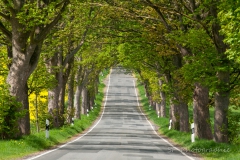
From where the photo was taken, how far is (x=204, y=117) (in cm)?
2555

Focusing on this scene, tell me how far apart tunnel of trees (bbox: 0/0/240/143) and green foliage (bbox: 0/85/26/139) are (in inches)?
1.5

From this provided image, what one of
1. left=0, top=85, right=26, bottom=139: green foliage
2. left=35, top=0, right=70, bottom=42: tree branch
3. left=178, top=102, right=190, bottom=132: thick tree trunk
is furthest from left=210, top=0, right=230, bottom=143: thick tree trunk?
left=178, top=102, right=190, bottom=132: thick tree trunk

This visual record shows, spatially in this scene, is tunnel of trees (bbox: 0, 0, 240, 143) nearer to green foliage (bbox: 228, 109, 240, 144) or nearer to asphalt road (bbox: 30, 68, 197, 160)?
green foliage (bbox: 228, 109, 240, 144)

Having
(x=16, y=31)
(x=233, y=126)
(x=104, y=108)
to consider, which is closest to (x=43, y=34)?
(x=16, y=31)

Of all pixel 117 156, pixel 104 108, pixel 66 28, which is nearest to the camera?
pixel 117 156

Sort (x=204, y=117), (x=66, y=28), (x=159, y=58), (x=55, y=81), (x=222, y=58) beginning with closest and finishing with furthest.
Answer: (x=222, y=58)
(x=204, y=117)
(x=66, y=28)
(x=55, y=81)
(x=159, y=58)

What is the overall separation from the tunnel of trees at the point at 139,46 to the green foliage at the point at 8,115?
4cm

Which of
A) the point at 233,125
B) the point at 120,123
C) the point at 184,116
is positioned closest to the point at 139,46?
the point at 184,116

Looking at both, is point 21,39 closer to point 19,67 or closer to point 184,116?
point 19,67

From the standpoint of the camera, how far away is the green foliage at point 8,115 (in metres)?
19.7

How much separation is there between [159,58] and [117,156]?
19.0m

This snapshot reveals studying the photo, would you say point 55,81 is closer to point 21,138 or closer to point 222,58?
point 21,138

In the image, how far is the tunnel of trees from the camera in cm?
1916

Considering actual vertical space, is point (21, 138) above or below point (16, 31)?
below
